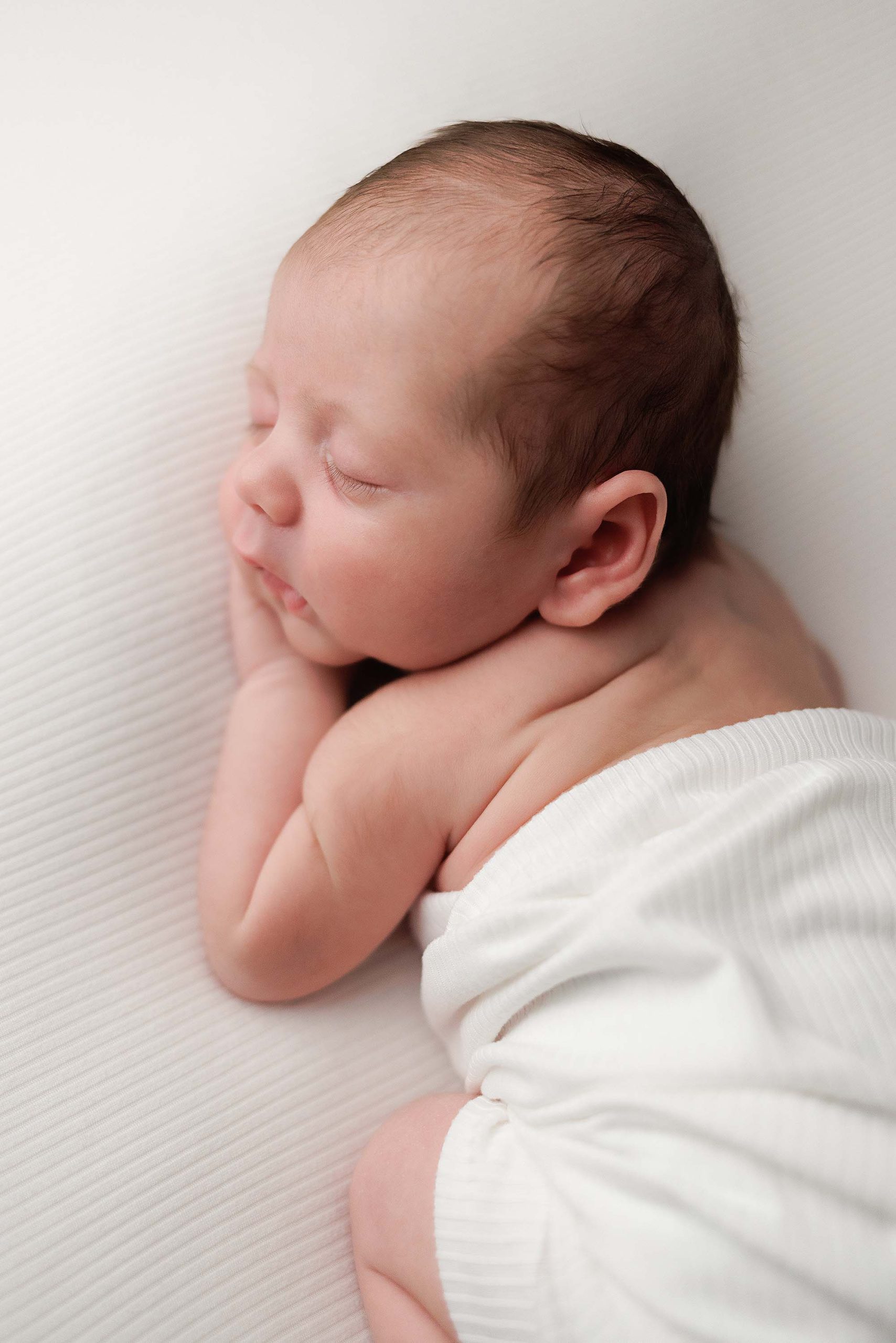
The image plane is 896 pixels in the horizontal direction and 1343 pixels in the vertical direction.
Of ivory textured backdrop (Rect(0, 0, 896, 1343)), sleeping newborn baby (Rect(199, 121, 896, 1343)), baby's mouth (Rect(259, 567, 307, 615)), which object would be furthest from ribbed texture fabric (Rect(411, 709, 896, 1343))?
baby's mouth (Rect(259, 567, 307, 615))

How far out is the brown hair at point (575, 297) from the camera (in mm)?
890

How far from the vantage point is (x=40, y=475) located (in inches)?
42.6

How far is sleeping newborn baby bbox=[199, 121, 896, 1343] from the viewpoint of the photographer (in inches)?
31.4

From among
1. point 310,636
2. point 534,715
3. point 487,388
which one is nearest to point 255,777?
point 310,636

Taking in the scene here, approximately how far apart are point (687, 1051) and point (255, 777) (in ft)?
1.57

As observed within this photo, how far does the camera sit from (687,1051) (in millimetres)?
826

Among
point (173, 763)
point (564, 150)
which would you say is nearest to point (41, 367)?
point (173, 763)

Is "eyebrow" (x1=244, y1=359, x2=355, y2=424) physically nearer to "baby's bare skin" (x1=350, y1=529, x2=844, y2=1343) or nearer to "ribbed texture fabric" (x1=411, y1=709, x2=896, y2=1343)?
"baby's bare skin" (x1=350, y1=529, x2=844, y2=1343)

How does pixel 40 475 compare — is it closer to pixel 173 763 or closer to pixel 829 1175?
pixel 173 763

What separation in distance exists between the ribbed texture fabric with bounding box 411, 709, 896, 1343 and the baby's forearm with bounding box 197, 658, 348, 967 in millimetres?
188

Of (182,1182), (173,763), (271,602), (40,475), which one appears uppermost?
(40,475)

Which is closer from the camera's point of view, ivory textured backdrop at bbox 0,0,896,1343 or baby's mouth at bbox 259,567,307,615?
ivory textured backdrop at bbox 0,0,896,1343

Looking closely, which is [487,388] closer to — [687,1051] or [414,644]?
[414,644]

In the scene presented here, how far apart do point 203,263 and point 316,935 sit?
0.70 meters
